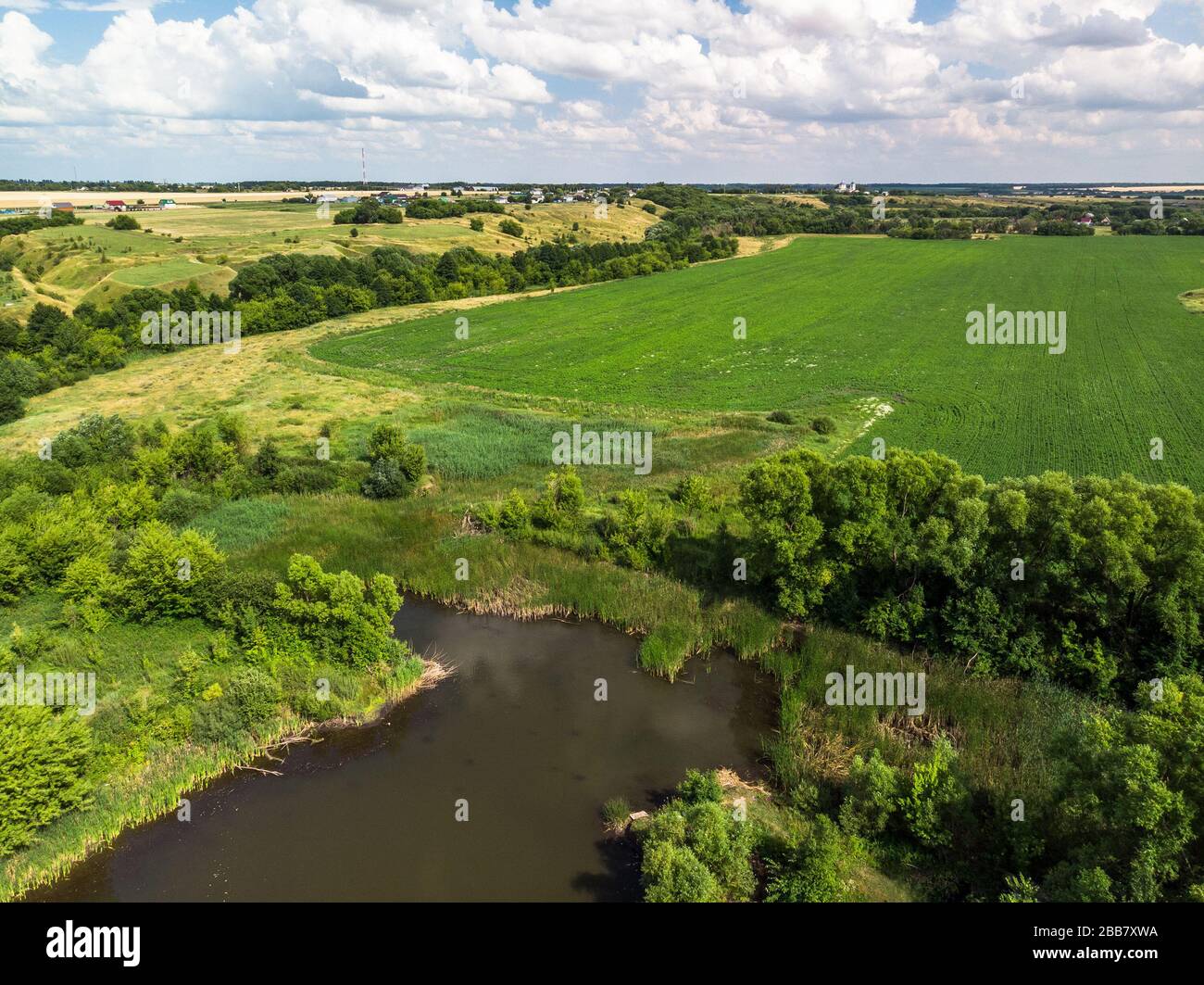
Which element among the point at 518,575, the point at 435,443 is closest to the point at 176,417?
the point at 435,443

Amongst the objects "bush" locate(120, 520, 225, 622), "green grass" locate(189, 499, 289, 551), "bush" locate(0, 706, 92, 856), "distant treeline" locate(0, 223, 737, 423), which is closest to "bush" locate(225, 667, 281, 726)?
"bush" locate(0, 706, 92, 856)

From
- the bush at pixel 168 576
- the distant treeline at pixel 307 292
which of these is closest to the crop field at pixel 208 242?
the distant treeline at pixel 307 292

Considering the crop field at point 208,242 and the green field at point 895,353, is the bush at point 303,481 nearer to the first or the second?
the green field at point 895,353

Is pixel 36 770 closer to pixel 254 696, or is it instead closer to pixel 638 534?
pixel 254 696

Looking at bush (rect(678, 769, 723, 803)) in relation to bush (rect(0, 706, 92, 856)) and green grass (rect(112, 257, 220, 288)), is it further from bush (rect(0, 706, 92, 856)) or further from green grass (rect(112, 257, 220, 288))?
green grass (rect(112, 257, 220, 288))

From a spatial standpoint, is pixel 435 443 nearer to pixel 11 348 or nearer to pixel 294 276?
pixel 11 348
